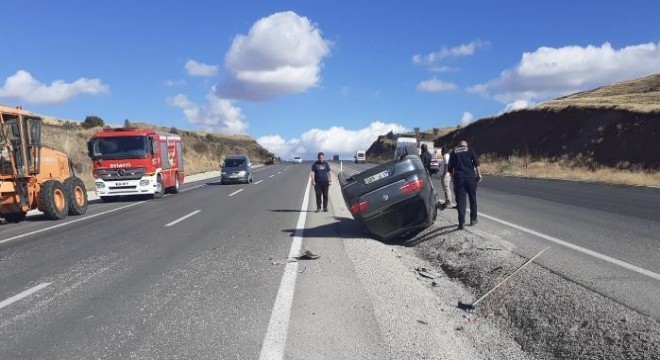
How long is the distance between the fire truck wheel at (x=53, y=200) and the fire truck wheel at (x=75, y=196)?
335 millimetres

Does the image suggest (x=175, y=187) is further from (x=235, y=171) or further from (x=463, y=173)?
(x=463, y=173)

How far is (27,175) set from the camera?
49.6 ft

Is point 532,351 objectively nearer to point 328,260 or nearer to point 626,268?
point 626,268

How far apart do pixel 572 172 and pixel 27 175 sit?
33.3m

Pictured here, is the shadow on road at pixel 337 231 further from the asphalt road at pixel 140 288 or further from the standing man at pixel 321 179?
the standing man at pixel 321 179

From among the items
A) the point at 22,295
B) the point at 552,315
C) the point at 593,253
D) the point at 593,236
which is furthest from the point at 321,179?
the point at 552,315

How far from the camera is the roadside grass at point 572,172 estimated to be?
29234 mm

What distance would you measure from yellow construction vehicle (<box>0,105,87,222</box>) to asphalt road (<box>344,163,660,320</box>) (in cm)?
1083

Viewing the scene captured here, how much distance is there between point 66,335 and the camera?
5.25 m

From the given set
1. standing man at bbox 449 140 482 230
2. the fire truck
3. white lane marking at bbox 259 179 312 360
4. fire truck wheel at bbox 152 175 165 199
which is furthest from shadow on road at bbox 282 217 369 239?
fire truck wheel at bbox 152 175 165 199

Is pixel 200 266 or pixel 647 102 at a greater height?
pixel 647 102

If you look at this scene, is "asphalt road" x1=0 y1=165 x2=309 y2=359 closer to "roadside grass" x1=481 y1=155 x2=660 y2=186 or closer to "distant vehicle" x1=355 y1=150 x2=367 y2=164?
"roadside grass" x1=481 y1=155 x2=660 y2=186

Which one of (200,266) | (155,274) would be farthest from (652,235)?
(155,274)

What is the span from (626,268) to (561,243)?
6.84 ft
